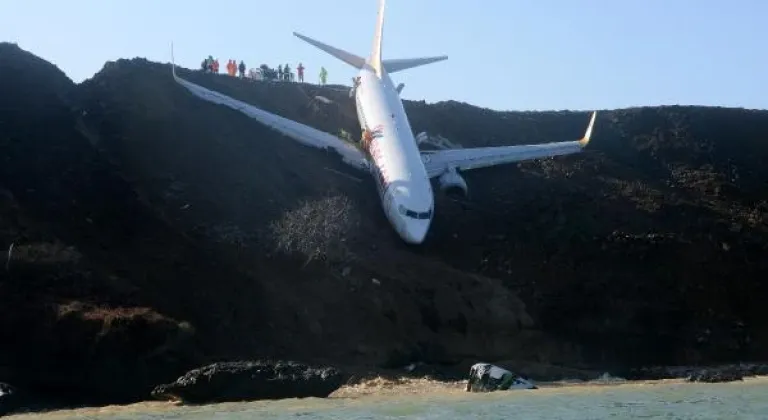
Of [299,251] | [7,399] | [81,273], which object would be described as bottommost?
Result: [7,399]

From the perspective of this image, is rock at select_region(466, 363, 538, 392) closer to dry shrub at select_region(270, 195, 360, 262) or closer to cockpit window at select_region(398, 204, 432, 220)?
dry shrub at select_region(270, 195, 360, 262)

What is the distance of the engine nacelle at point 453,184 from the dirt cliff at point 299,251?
1203 millimetres

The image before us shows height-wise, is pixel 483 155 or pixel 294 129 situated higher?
pixel 294 129

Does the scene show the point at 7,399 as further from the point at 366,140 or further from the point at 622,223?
the point at 622,223

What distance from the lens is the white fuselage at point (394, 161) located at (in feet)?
144

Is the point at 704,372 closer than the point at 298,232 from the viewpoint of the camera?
Yes

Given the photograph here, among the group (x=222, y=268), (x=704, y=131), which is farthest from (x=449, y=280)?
(x=704, y=131)

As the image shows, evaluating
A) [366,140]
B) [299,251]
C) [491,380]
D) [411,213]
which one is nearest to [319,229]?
[299,251]

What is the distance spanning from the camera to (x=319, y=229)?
42.1 m

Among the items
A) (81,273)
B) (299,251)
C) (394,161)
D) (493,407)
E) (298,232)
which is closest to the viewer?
(493,407)

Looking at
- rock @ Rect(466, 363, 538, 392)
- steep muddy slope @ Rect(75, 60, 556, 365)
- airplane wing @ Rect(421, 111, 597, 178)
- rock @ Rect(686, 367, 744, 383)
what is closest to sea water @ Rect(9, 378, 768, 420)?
rock @ Rect(466, 363, 538, 392)

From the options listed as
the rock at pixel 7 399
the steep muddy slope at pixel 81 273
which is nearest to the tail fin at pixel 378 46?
the steep muddy slope at pixel 81 273

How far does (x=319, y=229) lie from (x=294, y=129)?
1181 cm

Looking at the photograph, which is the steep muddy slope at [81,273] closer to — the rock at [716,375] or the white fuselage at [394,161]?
the white fuselage at [394,161]
